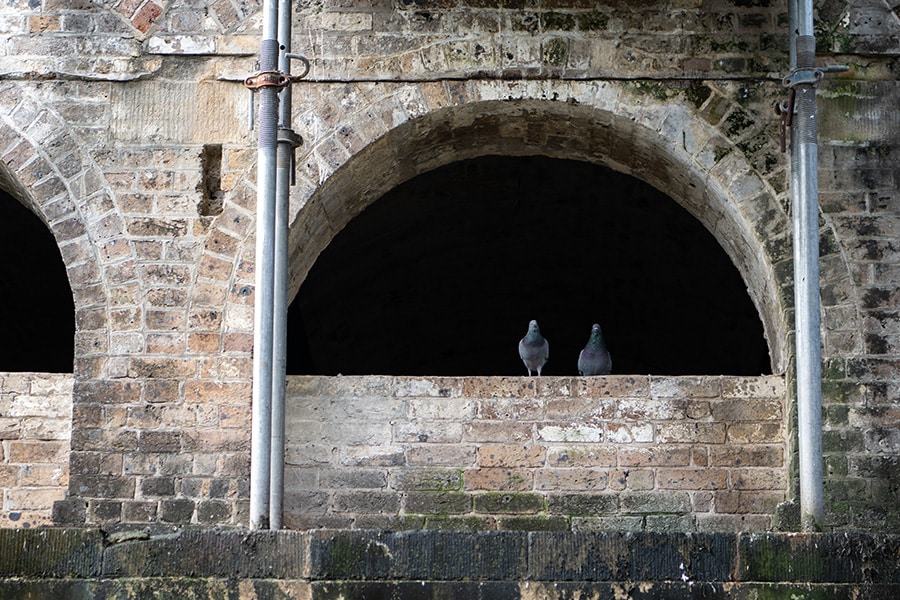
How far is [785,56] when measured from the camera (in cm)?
827

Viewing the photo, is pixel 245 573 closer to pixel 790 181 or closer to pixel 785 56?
pixel 790 181

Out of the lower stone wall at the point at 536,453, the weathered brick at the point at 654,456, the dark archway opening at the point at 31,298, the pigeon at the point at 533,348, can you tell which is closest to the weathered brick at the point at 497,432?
the lower stone wall at the point at 536,453

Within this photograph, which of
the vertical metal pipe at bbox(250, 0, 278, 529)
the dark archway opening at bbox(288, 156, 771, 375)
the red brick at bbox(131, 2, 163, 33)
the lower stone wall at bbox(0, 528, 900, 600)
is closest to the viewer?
the lower stone wall at bbox(0, 528, 900, 600)

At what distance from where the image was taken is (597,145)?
8719 millimetres

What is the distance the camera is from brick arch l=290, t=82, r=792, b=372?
8047 millimetres

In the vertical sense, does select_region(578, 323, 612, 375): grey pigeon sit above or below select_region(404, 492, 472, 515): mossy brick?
above

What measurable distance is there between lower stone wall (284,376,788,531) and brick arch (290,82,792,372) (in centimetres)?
59

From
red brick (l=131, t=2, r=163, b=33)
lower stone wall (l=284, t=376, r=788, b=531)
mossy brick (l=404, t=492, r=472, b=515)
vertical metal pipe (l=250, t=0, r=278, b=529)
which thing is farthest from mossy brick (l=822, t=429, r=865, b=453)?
red brick (l=131, t=2, r=163, b=33)

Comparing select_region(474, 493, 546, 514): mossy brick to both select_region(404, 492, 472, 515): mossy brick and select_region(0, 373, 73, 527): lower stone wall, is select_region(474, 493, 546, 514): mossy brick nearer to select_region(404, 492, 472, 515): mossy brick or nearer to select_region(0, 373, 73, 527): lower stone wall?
select_region(404, 492, 472, 515): mossy brick

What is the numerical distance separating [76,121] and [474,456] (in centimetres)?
297

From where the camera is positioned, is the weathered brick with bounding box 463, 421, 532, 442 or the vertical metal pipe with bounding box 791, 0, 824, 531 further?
A: the weathered brick with bounding box 463, 421, 532, 442

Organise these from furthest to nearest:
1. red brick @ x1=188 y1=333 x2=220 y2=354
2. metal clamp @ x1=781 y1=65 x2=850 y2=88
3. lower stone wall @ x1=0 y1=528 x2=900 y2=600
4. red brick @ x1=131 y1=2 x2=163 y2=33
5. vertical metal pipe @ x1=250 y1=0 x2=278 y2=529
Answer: red brick @ x1=131 y1=2 x2=163 y2=33
red brick @ x1=188 y1=333 x2=220 y2=354
metal clamp @ x1=781 y1=65 x2=850 y2=88
vertical metal pipe @ x1=250 y1=0 x2=278 y2=529
lower stone wall @ x1=0 y1=528 x2=900 y2=600

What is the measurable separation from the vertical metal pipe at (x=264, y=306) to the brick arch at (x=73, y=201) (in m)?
1.63

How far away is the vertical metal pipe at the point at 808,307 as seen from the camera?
22.8 feet
